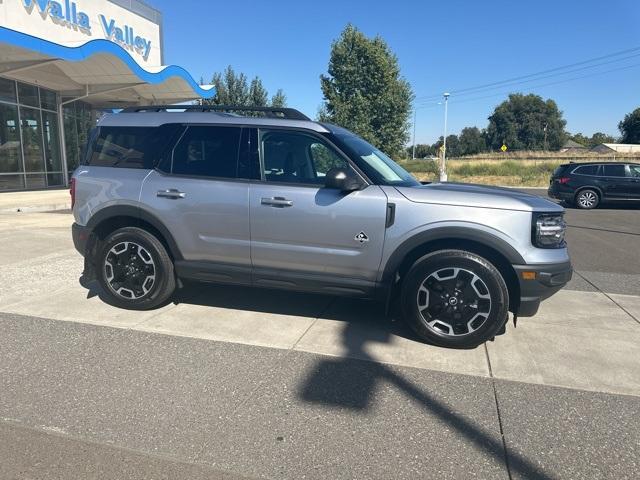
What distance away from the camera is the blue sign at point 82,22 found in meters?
18.3

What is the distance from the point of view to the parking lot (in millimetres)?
2627

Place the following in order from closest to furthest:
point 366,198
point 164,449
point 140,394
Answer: point 164,449 < point 140,394 < point 366,198

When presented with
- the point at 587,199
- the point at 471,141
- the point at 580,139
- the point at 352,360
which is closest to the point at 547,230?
the point at 352,360

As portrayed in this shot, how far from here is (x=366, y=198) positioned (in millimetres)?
4168

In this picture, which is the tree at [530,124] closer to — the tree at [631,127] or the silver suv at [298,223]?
the tree at [631,127]

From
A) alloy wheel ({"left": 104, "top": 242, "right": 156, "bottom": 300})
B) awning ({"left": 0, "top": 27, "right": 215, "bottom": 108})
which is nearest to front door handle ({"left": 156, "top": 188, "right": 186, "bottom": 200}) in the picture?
alloy wheel ({"left": 104, "top": 242, "right": 156, "bottom": 300})

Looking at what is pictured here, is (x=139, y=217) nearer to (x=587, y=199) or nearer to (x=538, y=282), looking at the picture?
(x=538, y=282)

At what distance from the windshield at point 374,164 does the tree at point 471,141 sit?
4867 inches

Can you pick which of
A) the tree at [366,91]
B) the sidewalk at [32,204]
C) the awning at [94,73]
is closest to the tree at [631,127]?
the tree at [366,91]

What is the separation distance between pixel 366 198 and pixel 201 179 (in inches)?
63.5

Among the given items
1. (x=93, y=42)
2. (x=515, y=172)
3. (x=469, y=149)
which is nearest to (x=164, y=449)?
(x=93, y=42)

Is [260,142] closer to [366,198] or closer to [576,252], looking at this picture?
[366,198]

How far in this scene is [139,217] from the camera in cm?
482

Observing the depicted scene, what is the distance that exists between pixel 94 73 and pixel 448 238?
67.6ft
